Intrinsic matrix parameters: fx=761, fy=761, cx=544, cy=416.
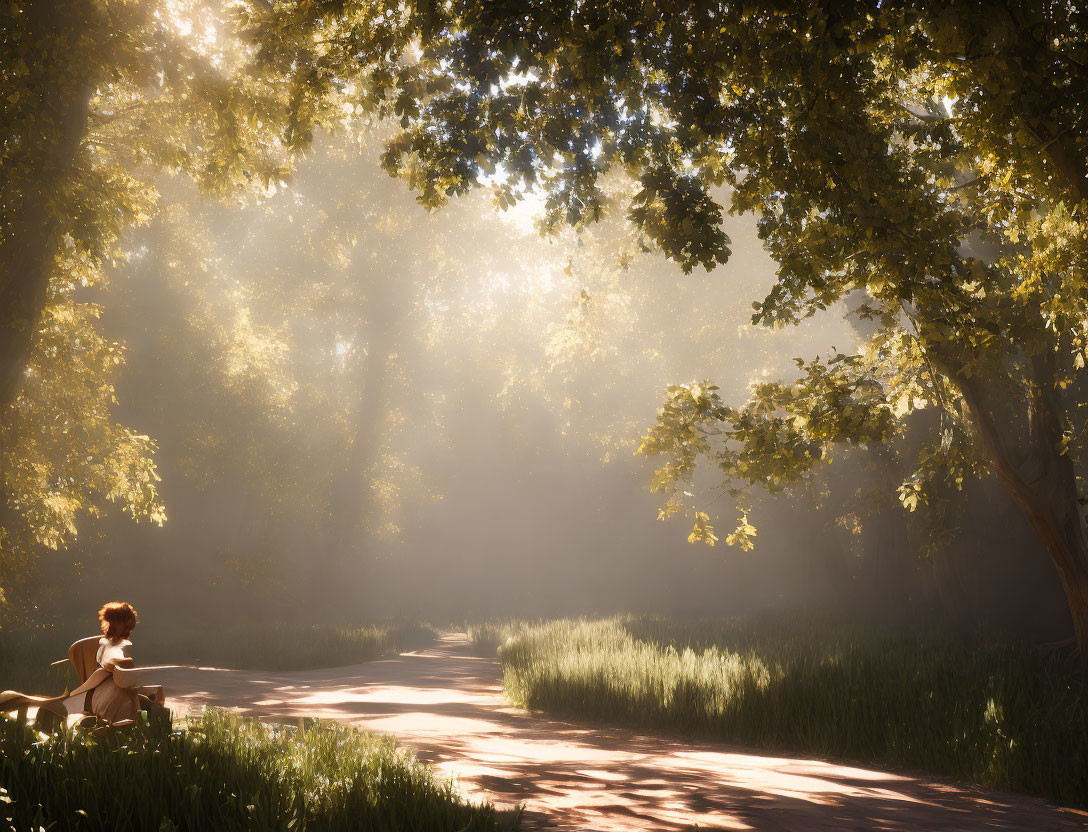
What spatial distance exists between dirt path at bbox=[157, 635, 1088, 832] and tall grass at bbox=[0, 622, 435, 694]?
18.8ft

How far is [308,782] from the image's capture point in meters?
4.71

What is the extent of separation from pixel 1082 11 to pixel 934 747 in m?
6.56

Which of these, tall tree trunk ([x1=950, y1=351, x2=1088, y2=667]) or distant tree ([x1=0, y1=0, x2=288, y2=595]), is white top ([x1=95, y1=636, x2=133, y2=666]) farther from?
tall tree trunk ([x1=950, y1=351, x2=1088, y2=667])

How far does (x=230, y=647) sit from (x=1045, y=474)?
17.4 meters

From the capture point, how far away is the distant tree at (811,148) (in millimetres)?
5520

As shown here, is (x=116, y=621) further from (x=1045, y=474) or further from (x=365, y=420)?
(x=365, y=420)

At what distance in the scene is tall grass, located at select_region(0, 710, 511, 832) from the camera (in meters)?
3.98

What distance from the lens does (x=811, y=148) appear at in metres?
6.43

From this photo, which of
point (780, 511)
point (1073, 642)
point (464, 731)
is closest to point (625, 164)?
point (464, 731)

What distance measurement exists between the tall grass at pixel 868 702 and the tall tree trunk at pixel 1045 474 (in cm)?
126

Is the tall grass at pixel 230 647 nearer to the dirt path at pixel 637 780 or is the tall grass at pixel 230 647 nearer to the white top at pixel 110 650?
the dirt path at pixel 637 780

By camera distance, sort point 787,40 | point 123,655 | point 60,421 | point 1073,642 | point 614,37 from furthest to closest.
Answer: point 60,421 → point 1073,642 → point 614,37 → point 787,40 → point 123,655

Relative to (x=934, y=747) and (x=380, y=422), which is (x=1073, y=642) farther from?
(x=380, y=422)

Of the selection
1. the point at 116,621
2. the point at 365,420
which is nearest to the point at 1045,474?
the point at 116,621
